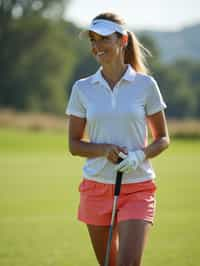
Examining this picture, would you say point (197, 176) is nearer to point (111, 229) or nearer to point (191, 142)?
point (111, 229)

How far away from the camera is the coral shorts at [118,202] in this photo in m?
5.11

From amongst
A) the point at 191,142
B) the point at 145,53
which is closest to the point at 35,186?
the point at 145,53

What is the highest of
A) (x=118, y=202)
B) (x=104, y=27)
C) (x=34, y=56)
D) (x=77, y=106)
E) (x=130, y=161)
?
(x=104, y=27)

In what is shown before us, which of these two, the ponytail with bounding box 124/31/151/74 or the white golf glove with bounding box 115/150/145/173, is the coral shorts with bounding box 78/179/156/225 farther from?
the ponytail with bounding box 124/31/151/74

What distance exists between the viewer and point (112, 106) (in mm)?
5137

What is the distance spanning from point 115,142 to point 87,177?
0.28 metres

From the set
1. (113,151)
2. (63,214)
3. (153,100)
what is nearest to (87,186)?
(113,151)

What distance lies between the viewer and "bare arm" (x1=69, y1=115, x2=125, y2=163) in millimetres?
5090

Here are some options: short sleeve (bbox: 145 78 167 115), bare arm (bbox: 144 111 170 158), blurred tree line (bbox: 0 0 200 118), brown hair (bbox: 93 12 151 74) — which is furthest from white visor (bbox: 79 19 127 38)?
blurred tree line (bbox: 0 0 200 118)

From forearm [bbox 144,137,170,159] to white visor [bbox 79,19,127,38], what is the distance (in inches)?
26.1

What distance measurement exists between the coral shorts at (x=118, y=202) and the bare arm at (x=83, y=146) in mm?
175

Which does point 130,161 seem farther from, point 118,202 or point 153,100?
point 153,100

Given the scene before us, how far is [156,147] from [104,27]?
2.48 ft

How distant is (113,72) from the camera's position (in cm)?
528
